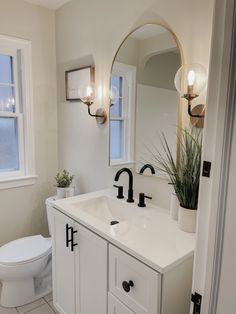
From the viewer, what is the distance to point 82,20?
6.93 ft

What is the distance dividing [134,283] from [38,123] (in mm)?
1885


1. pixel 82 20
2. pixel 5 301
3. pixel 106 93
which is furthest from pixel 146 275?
pixel 82 20

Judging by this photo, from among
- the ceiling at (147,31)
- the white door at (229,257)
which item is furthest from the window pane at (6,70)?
the white door at (229,257)

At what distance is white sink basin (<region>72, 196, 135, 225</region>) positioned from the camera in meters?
1.69

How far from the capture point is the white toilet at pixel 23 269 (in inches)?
71.9

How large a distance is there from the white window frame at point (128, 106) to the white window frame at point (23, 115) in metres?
1.01

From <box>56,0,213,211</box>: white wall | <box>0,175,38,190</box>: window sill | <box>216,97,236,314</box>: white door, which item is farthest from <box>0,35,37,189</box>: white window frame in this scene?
<box>216,97,236,314</box>: white door

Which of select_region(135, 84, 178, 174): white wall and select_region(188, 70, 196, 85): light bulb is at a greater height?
select_region(188, 70, 196, 85): light bulb

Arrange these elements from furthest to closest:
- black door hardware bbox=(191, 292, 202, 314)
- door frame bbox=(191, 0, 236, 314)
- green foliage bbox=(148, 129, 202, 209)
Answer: green foliage bbox=(148, 129, 202, 209)
black door hardware bbox=(191, 292, 202, 314)
door frame bbox=(191, 0, 236, 314)

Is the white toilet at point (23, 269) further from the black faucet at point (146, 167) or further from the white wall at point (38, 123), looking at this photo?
the black faucet at point (146, 167)

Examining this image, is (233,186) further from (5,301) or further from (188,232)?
(5,301)

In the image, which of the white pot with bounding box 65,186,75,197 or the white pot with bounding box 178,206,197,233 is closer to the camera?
the white pot with bounding box 178,206,197,233

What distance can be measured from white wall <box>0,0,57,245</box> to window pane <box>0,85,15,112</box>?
221 mm

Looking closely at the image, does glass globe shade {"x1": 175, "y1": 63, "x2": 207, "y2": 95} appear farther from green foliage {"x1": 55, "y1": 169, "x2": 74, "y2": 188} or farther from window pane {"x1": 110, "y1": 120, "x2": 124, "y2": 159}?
green foliage {"x1": 55, "y1": 169, "x2": 74, "y2": 188}
